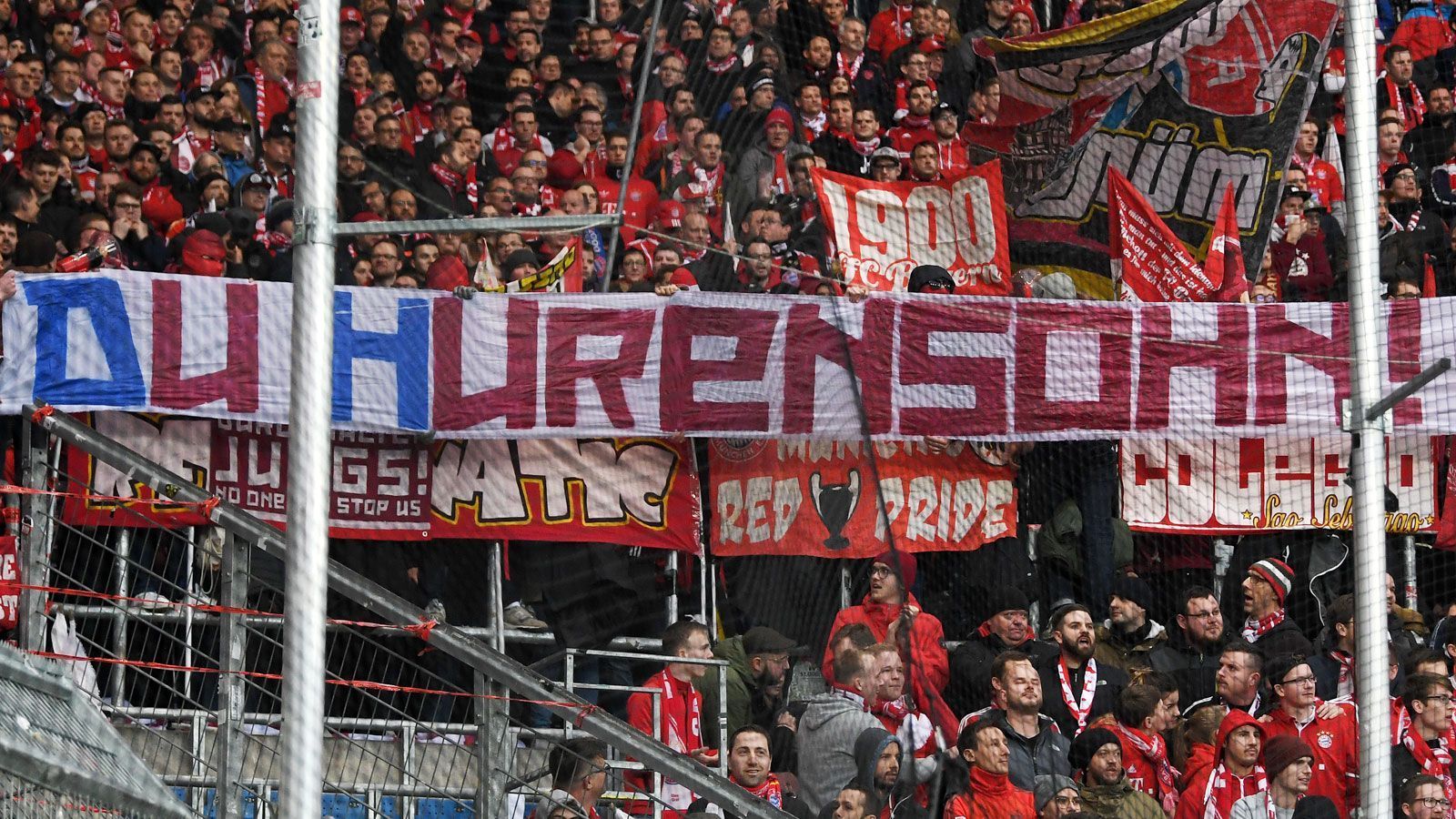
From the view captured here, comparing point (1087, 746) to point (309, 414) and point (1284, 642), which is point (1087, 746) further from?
point (309, 414)

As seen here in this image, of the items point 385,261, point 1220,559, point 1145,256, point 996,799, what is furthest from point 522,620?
point 1220,559

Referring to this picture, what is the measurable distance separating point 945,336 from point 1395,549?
2.81 m

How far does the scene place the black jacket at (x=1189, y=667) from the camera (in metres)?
9.49

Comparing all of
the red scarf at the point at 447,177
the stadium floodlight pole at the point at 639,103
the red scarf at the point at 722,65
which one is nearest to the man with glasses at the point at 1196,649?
the stadium floodlight pole at the point at 639,103

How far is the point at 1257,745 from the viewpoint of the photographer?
865 cm

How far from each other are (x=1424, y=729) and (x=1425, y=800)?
0.63 metres

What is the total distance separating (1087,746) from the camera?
854cm

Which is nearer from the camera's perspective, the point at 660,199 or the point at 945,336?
the point at 660,199

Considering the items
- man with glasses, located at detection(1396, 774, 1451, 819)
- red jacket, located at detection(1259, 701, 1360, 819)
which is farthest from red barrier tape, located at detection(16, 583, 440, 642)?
man with glasses, located at detection(1396, 774, 1451, 819)

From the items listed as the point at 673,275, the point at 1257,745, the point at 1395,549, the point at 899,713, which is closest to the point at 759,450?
the point at 673,275

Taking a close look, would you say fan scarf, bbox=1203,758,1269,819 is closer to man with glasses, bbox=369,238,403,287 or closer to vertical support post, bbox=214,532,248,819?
vertical support post, bbox=214,532,248,819

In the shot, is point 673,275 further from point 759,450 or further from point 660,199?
point 660,199

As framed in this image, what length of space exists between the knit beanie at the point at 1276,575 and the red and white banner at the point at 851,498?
4.13 feet

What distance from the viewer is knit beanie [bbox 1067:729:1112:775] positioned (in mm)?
8508
